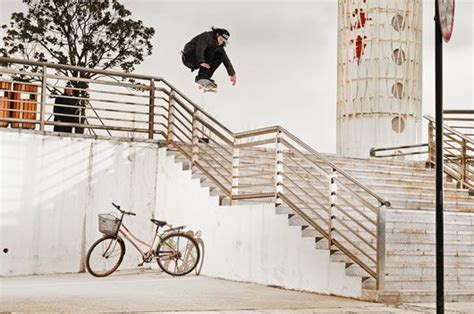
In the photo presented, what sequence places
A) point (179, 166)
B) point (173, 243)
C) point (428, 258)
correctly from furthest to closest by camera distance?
point (179, 166) → point (173, 243) → point (428, 258)

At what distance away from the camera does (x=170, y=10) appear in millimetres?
23922

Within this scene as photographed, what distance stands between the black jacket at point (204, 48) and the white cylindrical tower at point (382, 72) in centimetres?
665

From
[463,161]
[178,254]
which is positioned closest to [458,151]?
[463,161]

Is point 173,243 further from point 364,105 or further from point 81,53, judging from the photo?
point 81,53

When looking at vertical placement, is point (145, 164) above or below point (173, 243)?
above

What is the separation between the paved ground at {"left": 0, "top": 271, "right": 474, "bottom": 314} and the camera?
7785mm

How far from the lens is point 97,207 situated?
13016mm

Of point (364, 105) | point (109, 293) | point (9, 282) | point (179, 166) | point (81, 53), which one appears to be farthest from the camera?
point (81, 53)

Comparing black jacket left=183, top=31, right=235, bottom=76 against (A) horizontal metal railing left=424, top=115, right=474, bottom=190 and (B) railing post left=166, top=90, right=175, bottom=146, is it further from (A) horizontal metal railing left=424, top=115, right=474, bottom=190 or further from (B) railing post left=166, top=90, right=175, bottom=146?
(A) horizontal metal railing left=424, top=115, right=474, bottom=190

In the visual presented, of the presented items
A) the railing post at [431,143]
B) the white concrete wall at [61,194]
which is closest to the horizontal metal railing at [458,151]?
the railing post at [431,143]

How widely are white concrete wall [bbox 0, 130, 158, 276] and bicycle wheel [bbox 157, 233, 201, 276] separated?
4.23 feet

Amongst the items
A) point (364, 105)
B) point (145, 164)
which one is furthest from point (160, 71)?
point (145, 164)

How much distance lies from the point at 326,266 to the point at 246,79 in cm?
1589

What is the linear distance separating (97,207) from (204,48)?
3905 mm
